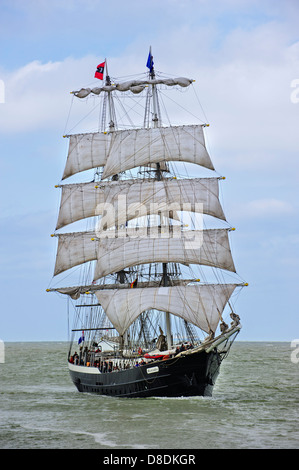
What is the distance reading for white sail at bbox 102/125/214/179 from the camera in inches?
1939

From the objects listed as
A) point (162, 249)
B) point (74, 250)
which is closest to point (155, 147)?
point (162, 249)

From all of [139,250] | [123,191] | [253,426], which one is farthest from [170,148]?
[253,426]

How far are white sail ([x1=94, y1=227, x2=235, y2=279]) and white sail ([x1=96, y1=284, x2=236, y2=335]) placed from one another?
→ 2.47 meters

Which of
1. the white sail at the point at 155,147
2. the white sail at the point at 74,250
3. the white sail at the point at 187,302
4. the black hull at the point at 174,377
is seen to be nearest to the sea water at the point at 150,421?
the black hull at the point at 174,377

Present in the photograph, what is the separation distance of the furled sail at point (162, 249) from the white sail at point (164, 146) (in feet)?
18.4

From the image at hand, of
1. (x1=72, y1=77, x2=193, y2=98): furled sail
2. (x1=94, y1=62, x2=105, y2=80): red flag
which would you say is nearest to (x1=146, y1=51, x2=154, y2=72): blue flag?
(x1=72, y1=77, x2=193, y2=98): furled sail

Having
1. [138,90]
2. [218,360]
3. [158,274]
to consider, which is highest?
[138,90]

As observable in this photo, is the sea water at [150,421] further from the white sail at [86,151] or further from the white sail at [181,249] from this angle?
the white sail at [86,151]

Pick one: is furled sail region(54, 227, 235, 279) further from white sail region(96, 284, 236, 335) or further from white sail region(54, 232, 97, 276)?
white sail region(54, 232, 97, 276)

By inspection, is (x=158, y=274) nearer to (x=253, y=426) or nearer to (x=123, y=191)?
(x=123, y=191)
